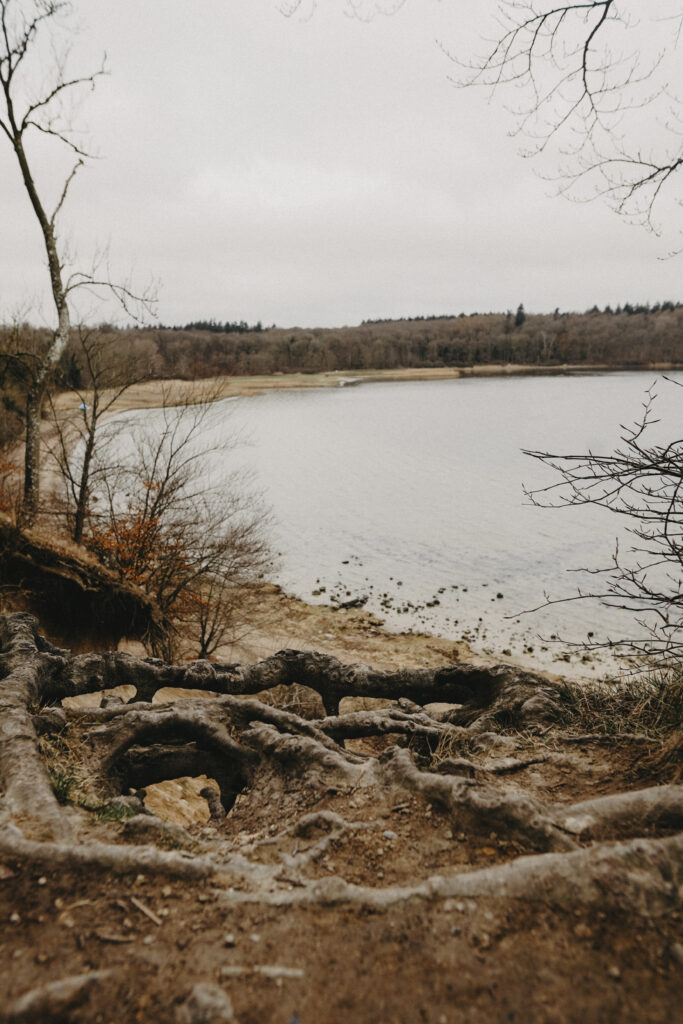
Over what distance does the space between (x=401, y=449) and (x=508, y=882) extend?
44633 mm

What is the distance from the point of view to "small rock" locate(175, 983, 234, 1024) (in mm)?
2396

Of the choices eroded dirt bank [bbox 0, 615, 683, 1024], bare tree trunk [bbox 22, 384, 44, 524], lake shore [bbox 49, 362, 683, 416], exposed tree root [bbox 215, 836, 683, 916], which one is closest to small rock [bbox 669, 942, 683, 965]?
eroded dirt bank [bbox 0, 615, 683, 1024]

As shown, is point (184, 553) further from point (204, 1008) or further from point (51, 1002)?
point (204, 1008)

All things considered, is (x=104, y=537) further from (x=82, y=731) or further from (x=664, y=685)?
(x=664, y=685)

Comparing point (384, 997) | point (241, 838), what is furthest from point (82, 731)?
point (384, 997)

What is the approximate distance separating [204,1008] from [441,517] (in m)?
29.0

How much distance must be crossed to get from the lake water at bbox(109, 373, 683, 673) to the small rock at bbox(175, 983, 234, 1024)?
1274 centimetres

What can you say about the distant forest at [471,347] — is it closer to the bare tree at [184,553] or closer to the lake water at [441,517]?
the lake water at [441,517]

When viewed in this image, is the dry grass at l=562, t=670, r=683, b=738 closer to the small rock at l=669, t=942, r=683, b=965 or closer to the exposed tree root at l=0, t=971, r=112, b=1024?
the small rock at l=669, t=942, r=683, b=965

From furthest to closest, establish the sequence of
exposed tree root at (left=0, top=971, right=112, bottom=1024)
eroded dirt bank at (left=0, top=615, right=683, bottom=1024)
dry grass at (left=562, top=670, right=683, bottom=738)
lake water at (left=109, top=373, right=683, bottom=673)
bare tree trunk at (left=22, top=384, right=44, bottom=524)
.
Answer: lake water at (left=109, top=373, right=683, bottom=673), bare tree trunk at (left=22, top=384, right=44, bottom=524), dry grass at (left=562, top=670, right=683, bottom=738), eroded dirt bank at (left=0, top=615, right=683, bottom=1024), exposed tree root at (left=0, top=971, right=112, bottom=1024)

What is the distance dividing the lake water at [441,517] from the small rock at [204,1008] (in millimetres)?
12742

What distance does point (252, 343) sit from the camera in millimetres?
123312

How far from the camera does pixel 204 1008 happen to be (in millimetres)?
2426

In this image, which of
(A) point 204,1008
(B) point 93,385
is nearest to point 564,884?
(A) point 204,1008
